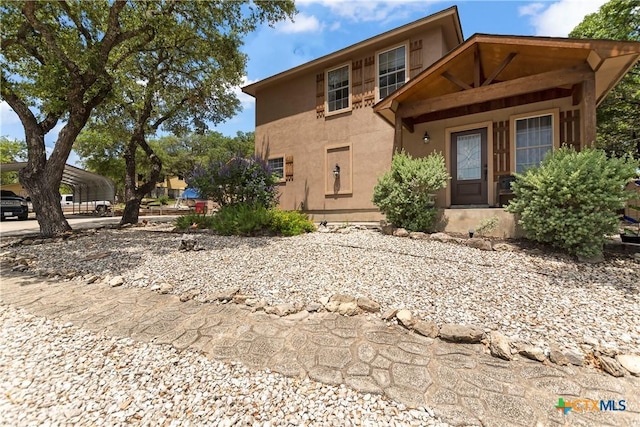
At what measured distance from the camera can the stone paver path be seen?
176 cm

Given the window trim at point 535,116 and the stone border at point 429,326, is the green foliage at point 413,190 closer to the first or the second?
the stone border at point 429,326

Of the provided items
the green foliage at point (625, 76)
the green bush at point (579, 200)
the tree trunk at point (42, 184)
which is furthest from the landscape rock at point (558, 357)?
the green foliage at point (625, 76)

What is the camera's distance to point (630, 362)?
6.78 ft

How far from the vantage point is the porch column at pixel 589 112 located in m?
4.86

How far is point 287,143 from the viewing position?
10.6 meters

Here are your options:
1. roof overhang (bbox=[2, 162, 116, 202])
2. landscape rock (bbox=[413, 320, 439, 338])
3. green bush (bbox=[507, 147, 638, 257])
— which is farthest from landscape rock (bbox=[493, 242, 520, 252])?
roof overhang (bbox=[2, 162, 116, 202])

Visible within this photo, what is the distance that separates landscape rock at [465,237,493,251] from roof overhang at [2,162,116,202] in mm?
19828

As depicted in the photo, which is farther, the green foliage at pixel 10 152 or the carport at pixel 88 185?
the green foliage at pixel 10 152

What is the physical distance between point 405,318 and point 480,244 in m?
3.23

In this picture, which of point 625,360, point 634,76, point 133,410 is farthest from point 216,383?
point 634,76

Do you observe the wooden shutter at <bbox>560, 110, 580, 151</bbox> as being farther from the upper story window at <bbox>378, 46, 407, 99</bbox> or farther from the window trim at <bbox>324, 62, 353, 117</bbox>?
the window trim at <bbox>324, 62, 353, 117</bbox>

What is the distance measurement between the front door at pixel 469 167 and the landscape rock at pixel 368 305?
5.77 metres

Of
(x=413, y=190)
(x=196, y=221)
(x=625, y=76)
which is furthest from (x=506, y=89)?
(x=625, y=76)

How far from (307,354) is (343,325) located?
1.73 feet
